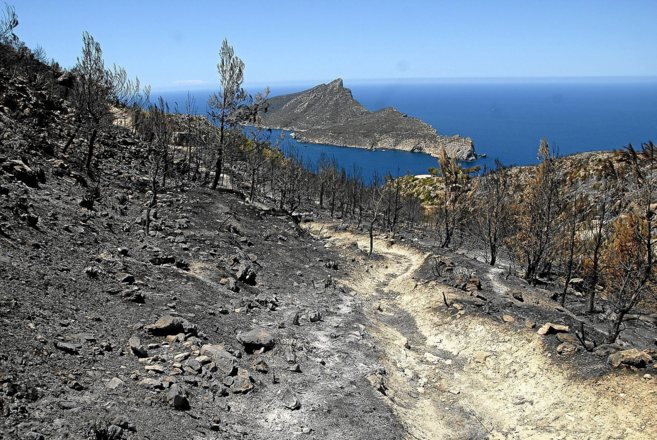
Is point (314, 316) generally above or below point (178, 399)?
below

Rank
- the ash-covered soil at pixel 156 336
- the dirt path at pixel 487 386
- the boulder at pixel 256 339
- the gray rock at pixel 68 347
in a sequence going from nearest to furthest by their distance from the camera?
1. the ash-covered soil at pixel 156 336
2. the gray rock at pixel 68 347
3. the dirt path at pixel 487 386
4. the boulder at pixel 256 339

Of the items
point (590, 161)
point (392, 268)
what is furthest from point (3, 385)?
point (590, 161)

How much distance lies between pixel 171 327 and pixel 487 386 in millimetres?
11717

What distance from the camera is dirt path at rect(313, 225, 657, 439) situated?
42.7 ft

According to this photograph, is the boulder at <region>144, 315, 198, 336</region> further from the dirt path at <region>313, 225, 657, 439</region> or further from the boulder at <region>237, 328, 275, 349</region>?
the dirt path at <region>313, 225, 657, 439</region>

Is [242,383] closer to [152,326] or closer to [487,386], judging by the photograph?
[152,326]

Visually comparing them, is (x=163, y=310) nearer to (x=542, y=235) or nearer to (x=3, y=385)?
(x=3, y=385)

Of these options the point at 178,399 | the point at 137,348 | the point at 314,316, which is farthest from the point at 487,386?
the point at 137,348

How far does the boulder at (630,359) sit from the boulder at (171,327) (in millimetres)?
13831

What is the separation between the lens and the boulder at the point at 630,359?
553 inches

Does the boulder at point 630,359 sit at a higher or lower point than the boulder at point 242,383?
lower

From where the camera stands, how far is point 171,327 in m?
13.3

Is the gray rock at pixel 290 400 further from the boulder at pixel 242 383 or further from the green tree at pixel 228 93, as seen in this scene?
the green tree at pixel 228 93

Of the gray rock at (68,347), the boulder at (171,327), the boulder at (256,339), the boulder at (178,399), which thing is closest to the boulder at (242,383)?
the boulder at (178,399)
